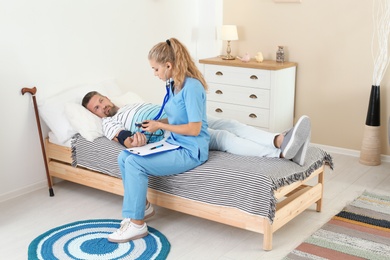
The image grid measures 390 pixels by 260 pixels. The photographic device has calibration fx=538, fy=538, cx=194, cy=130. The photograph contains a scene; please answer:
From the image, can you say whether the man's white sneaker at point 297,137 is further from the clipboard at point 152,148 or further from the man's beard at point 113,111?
the man's beard at point 113,111

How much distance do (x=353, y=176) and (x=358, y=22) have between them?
4.01 feet

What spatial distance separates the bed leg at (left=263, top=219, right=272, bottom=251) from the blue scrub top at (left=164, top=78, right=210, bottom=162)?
0.50m

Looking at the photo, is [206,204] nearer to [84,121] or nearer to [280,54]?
[84,121]

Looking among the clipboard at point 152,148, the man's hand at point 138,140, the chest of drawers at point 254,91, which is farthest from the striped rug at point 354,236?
the chest of drawers at point 254,91

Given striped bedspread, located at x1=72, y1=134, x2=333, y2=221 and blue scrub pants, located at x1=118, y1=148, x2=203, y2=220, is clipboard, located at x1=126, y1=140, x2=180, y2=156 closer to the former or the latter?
blue scrub pants, located at x1=118, y1=148, x2=203, y2=220

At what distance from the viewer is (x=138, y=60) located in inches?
169

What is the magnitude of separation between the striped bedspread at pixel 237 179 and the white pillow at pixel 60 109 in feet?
1.41

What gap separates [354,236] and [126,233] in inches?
47.3

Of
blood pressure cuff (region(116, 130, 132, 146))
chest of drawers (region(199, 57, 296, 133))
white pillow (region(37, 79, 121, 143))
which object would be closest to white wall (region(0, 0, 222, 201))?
white pillow (region(37, 79, 121, 143))

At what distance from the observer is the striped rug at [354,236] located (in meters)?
2.66

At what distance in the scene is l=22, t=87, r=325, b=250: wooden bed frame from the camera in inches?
105

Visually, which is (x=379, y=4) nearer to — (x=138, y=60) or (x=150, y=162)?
(x=138, y=60)

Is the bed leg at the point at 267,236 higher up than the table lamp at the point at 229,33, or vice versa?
the table lamp at the point at 229,33

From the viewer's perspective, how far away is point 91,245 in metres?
2.76
